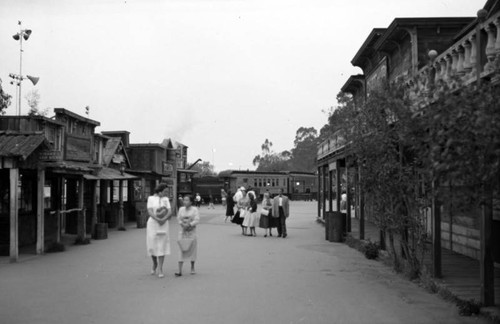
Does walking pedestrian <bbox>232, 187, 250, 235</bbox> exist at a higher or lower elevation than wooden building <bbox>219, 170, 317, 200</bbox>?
lower

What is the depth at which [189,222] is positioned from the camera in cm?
1071

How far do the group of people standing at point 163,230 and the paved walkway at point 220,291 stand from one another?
445 mm

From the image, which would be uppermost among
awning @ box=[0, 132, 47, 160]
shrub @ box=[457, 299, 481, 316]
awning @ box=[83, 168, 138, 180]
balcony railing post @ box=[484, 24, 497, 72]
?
balcony railing post @ box=[484, 24, 497, 72]

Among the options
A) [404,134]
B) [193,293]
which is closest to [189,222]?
[193,293]

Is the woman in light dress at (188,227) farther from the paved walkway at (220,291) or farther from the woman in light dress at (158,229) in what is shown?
the paved walkway at (220,291)

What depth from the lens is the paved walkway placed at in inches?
283

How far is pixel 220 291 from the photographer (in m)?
8.98

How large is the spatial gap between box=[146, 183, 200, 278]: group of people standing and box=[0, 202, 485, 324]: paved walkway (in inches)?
17.5

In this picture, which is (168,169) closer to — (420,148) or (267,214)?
(267,214)

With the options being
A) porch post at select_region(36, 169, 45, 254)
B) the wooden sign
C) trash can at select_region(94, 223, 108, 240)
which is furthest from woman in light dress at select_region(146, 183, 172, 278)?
trash can at select_region(94, 223, 108, 240)

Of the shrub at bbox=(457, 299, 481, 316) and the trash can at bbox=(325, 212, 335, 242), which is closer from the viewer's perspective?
the shrub at bbox=(457, 299, 481, 316)

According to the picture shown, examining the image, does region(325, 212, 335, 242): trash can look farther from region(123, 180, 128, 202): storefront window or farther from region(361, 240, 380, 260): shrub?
region(123, 180, 128, 202): storefront window

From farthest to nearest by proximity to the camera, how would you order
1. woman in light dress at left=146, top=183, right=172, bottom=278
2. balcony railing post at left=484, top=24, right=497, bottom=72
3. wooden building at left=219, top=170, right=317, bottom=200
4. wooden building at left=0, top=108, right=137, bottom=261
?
wooden building at left=219, top=170, right=317, bottom=200 < wooden building at left=0, top=108, right=137, bottom=261 < woman in light dress at left=146, top=183, right=172, bottom=278 < balcony railing post at left=484, top=24, right=497, bottom=72

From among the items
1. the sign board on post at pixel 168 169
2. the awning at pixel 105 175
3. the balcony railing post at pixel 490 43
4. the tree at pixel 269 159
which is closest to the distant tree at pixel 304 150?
the tree at pixel 269 159
